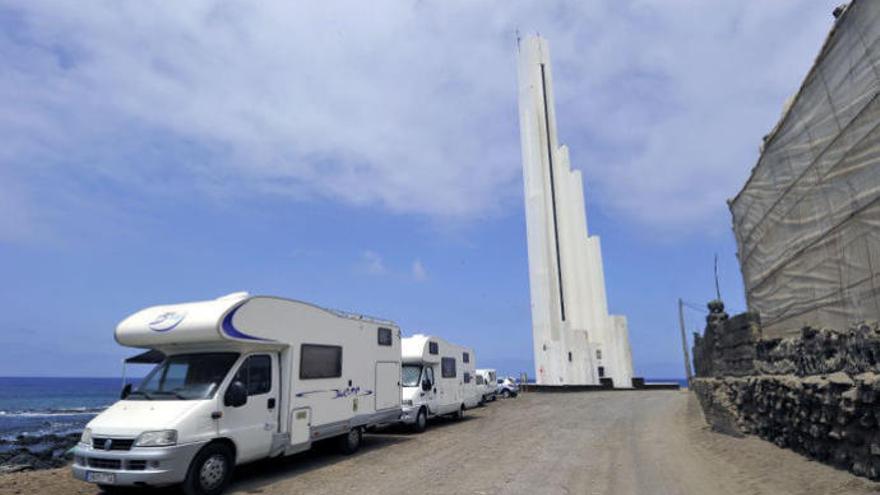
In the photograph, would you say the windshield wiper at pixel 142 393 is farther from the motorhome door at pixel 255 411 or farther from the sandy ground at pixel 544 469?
the sandy ground at pixel 544 469

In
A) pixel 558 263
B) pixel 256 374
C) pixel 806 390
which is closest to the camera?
pixel 806 390

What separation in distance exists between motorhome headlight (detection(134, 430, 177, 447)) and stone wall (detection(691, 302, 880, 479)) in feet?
29.2

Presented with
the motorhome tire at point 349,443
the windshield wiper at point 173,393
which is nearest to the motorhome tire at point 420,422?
the motorhome tire at point 349,443

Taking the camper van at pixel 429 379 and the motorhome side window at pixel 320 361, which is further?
the camper van at pixel 429 379

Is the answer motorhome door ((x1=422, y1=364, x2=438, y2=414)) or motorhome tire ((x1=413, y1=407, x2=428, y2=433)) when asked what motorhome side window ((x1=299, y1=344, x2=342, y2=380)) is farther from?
motorhome door ((x1=422, y1=364, x2=438, y2=414))

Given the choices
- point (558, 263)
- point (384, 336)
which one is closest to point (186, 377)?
point (384, 336)

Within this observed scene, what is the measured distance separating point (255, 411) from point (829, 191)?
31.3 feet

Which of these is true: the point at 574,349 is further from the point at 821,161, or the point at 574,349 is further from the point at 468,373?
the point at 821,161

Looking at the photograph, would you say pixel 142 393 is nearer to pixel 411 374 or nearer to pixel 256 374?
pixel 256 374

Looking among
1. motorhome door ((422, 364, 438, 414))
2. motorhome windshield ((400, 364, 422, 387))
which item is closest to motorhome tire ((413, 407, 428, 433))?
motorhome door ((422, 364, 438, 414))

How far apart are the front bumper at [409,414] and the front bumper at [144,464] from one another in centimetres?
792

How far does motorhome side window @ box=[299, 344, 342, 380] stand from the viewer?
33.4 ft

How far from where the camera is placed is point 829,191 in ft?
23.5

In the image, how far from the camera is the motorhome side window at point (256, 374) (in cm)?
887
